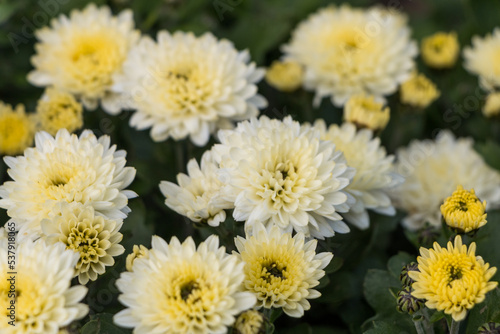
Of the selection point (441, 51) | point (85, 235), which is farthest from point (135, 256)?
point (441, 51)

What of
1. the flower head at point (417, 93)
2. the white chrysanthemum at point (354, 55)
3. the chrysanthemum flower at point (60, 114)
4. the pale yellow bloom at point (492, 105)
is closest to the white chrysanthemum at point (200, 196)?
the chrysanthemum flower at point (60, 114)

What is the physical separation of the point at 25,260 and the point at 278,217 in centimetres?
45

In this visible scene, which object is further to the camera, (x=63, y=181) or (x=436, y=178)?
(x=436, y=178)

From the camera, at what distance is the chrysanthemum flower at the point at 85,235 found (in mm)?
995

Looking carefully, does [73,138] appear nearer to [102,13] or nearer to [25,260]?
[25,260]

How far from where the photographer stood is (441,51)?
177 centimetres

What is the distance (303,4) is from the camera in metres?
1.98

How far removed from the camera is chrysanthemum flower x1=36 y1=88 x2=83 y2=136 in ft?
4.40

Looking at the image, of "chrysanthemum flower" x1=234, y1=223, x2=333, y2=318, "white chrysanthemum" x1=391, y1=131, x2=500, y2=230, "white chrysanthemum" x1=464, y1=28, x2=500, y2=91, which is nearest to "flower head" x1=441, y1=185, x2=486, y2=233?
"chrysanthemum flower" x1=234, y1=223, x2=333, y2=318

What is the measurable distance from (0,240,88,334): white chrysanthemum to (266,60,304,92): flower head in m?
0.89

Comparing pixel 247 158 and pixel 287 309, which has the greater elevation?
pixel 247 158

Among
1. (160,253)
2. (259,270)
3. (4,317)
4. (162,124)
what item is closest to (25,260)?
(4,317)

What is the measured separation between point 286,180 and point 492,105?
841 mm

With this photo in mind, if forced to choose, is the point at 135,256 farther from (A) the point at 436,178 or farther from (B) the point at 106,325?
(A) the point at 436,178
